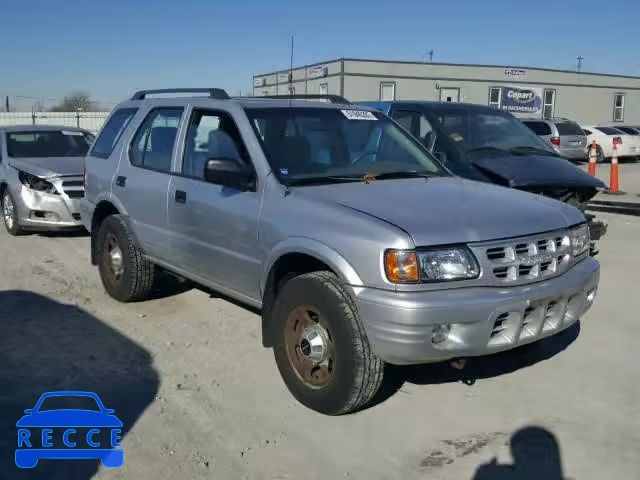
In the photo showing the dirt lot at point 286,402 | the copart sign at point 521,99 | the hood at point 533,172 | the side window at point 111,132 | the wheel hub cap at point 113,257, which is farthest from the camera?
the copart sign at point 521,99

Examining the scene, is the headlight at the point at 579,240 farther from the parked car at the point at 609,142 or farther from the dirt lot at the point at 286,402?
the parked car at the point at 609,142

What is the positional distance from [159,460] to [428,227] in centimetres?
182

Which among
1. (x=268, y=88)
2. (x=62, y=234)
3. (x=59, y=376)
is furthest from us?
(x=268, y=88)

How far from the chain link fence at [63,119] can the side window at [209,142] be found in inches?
945

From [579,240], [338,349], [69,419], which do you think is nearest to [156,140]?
[69,419]

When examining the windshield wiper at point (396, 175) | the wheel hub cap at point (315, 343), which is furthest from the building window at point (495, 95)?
the wheel hub cap at point (315, 343)

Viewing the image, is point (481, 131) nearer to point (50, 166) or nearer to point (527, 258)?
point (527, 258)

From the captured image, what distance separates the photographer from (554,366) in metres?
4.62

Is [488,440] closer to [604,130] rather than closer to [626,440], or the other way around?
[626,440]

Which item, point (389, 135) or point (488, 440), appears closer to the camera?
point (488, 440)

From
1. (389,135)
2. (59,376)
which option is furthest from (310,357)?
(389,135)

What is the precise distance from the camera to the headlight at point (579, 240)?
13.6 feet

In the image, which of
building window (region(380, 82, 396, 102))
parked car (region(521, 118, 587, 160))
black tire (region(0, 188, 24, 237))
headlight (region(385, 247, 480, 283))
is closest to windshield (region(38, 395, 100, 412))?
headlight (region(385, 247, 480, 283))

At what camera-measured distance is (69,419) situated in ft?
12.4
